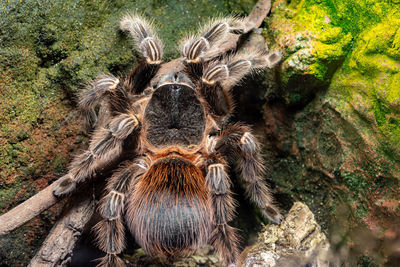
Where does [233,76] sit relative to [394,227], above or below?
above

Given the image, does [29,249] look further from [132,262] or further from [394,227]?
[394,227]

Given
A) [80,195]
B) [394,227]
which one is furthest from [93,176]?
[394,227]

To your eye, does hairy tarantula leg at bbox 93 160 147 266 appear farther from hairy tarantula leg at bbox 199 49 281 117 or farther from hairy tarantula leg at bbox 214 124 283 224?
hairy tarantula leg at bbox 199 49 281 117

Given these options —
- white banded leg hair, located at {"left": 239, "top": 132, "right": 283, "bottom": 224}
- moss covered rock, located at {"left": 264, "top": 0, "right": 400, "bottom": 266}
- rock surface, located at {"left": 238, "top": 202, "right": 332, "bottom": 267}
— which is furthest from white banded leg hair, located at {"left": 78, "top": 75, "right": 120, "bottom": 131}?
rock surface, located at {"left": 238, "top": 202, "right": 332, "bottom": 267}

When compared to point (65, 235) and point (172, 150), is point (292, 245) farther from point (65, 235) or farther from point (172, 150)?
point (65, 235)

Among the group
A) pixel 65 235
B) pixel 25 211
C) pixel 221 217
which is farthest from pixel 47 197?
pixel 221 217

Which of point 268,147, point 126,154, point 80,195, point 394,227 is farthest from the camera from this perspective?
point 268,147

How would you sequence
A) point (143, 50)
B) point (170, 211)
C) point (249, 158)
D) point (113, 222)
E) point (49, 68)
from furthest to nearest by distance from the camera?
point (49, 68) < point (143, 50) < point (249, 158) < point (113, 222) < point (170, 211)

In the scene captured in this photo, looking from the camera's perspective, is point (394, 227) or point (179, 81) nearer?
point (394, 227)
